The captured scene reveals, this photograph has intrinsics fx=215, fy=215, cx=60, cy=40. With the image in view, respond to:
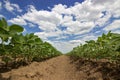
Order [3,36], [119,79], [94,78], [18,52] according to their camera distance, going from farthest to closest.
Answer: [18,52] < [3,36] < [94,78] < [119,79]

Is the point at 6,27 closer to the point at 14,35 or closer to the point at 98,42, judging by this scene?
the point at 14,35

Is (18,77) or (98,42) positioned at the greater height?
(98,42)

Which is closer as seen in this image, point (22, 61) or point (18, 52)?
point (18, 52)

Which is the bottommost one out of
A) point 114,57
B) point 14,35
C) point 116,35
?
point 114,57

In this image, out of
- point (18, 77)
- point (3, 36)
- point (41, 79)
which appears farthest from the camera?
point (3, 36)

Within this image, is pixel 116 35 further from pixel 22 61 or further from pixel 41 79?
pixel 22 61

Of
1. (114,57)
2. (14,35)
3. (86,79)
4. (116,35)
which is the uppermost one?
(14,35)

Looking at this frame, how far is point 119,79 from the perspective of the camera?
6504 millimetres

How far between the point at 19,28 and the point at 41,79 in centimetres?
301

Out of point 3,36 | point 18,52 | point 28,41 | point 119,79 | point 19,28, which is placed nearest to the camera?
point 119,79

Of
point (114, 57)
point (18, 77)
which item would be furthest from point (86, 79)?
point (18, 77)

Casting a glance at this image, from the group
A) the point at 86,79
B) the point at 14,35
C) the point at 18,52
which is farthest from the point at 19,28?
the point at 86,79

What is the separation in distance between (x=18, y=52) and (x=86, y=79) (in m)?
5.96

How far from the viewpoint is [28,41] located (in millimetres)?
15266
